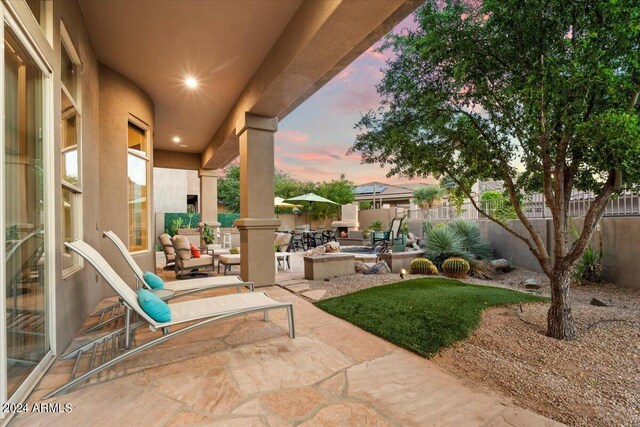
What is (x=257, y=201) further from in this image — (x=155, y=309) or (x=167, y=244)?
(x=155, y=309)

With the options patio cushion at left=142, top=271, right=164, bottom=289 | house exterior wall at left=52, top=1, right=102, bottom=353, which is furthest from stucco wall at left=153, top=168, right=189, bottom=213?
patio cushion at left=142, top=271, right=164, bottom=289

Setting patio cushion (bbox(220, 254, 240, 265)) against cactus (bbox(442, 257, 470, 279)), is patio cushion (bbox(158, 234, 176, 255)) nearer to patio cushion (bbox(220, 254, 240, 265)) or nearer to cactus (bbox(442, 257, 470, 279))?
patio cushion (bbox(220, 254, 240, 265))

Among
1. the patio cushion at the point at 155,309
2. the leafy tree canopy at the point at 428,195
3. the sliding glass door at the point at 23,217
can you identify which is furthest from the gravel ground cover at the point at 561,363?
the leafy tree canopy at the point at 428,195

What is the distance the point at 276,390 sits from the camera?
6.80ft

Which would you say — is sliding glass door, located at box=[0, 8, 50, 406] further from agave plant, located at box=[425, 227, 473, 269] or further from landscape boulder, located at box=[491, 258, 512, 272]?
landscape boulder, located at box=[491, 258, 512, 272]

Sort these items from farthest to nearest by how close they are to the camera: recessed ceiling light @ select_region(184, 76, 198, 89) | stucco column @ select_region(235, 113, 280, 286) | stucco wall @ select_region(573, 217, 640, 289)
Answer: stucco wall @ select_region(573, 217, 640, 289) < stucco column @ select_region(235, 113, 280, 286) < recessed ceiling light @ select_region(184, 76, 198, 89)

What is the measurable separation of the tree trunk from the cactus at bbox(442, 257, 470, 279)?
143 inches

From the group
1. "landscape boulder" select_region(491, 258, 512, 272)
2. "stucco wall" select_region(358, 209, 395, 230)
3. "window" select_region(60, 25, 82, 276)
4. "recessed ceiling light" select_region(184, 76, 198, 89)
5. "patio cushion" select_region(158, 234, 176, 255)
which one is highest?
"recessed ceiling light" select_region(184, 76, 198, 89)

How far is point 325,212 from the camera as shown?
18203 millimetres

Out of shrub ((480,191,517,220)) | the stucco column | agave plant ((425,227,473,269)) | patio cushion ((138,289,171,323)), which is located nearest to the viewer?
patio cushion ((138,289,171,323))

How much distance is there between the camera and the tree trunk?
3004mm

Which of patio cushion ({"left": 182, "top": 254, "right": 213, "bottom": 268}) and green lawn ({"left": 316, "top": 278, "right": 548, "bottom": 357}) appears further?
patio cushion ({"left": 182, "top": 254, "right": 213, "bottom": 268})

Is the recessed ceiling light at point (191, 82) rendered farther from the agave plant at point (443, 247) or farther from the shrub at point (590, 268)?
the shrub at point (590, 268)

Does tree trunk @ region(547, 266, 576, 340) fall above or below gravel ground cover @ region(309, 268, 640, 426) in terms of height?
above
